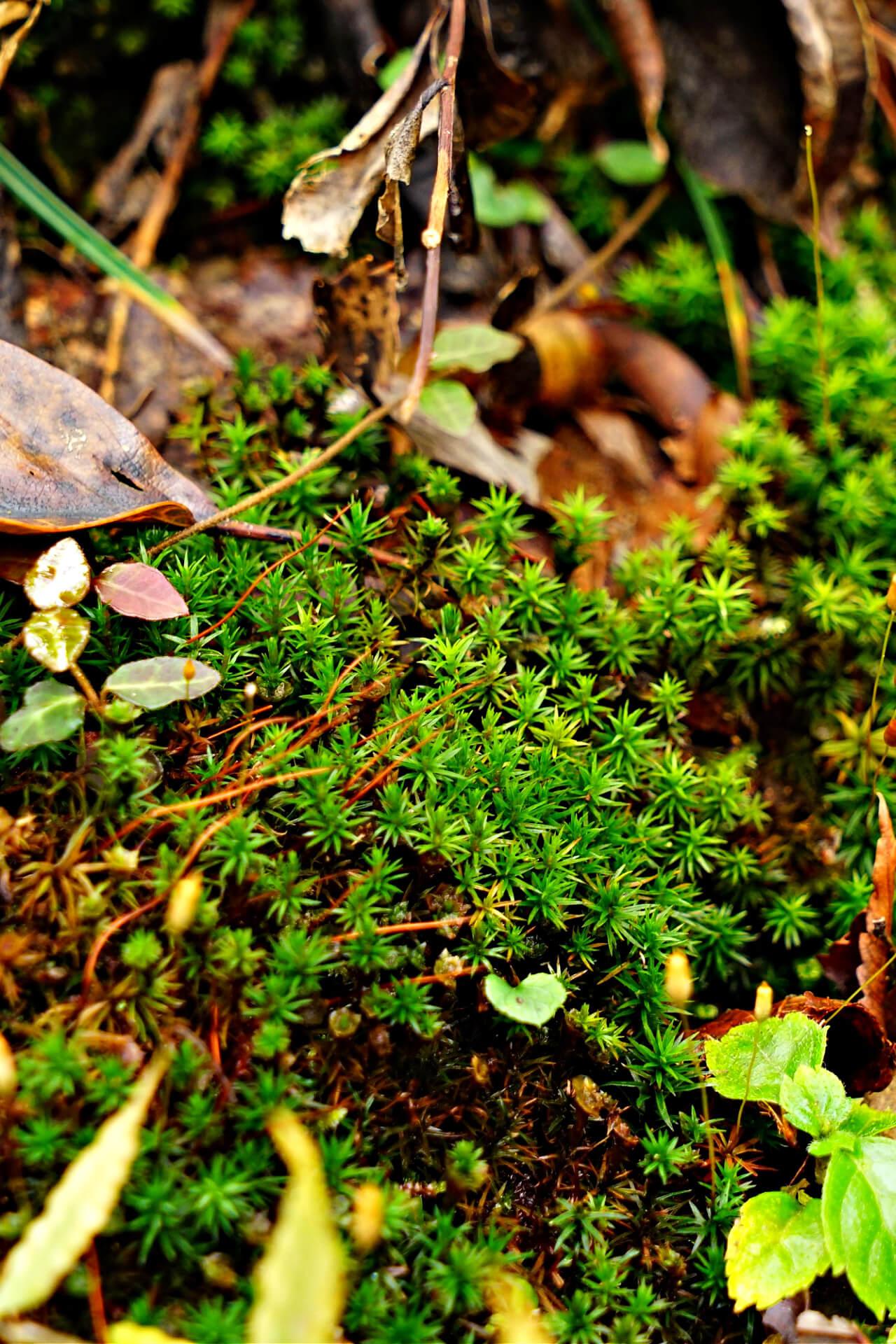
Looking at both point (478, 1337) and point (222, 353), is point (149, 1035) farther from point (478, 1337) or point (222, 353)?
point (222, 353)

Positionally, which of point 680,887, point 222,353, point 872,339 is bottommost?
point 680,887

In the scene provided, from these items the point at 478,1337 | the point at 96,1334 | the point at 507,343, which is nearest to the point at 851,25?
the point at 507,343

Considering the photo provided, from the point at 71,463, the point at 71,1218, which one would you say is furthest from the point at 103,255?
the point at 71,1218

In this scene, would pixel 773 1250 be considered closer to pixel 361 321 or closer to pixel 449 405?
pixel 449 405

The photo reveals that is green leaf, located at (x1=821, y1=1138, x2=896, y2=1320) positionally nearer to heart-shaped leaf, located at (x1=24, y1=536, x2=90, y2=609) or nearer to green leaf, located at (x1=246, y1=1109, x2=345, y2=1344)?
green leaf, located at (x1=246, y1=1109, x2=345, y2=1344)

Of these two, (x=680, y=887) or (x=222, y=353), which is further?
A: (x=222, y=353)

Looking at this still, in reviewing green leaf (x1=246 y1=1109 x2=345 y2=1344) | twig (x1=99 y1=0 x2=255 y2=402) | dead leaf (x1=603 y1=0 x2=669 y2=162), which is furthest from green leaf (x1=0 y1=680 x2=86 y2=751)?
dead leaf (x1=603 y1=0 x2=669 y2=162)

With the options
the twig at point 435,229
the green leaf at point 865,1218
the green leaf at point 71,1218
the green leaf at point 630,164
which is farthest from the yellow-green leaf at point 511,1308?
the green leaf at point 630,164
